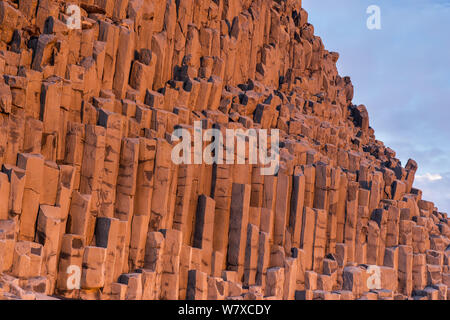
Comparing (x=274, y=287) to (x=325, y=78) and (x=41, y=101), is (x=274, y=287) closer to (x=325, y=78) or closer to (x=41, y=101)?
(x=41, y=101)

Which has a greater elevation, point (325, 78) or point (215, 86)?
point (325, 78)

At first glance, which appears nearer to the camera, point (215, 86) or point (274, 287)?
point (274, 287)

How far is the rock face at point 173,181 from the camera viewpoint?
404 inches

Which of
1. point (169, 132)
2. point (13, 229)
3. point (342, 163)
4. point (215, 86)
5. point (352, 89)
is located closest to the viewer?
point (13, 229)

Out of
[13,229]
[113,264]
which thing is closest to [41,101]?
[13,229]

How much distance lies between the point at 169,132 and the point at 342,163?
267 inches

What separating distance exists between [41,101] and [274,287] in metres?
6.44

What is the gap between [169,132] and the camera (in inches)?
507

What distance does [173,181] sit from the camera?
40.4 ft

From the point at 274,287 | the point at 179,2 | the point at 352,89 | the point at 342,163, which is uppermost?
the point at 352,89

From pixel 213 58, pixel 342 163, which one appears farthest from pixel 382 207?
pixel 213 58

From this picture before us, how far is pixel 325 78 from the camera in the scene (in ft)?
72.3

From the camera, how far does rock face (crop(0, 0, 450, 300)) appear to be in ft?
33.7

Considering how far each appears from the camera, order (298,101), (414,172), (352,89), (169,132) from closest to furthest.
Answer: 1. (169,132)
2. (298,101)
3. (414,172)
4. (352,89)
